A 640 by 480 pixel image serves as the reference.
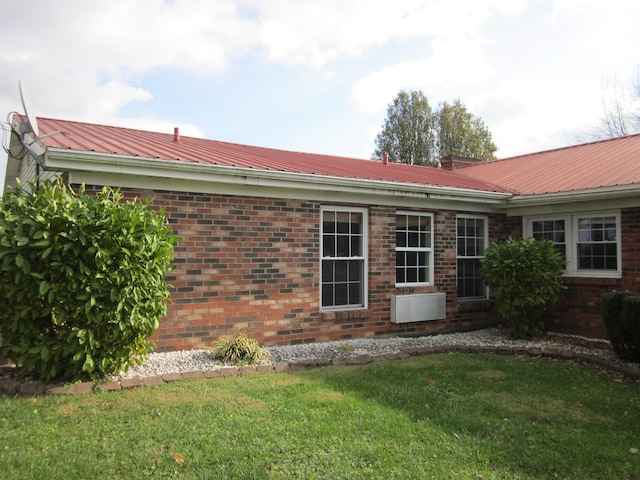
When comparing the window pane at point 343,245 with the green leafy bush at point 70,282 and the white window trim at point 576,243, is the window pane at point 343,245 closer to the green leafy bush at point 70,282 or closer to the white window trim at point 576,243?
the green leafy bush at point 70,282

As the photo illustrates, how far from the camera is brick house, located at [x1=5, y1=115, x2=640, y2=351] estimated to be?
7.38m

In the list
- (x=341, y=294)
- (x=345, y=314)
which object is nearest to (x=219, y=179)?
(x=341, y=294)

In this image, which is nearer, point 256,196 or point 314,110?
point 256,196

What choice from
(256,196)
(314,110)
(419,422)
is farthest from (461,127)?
(419,422)

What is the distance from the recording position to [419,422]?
460cm

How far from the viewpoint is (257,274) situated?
8070 mm

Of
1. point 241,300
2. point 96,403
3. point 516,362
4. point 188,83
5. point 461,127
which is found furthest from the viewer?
point 461,127

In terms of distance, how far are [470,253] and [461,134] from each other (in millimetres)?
30436

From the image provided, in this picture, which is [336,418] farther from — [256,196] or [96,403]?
[256,196]

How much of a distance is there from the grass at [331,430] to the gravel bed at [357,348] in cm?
84

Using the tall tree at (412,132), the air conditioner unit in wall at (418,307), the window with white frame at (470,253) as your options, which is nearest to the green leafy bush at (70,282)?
the air conditioner unit in wall at (418,307)

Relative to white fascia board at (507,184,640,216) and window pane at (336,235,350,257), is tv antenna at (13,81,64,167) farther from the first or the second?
white fascia board at (507,184,640,216)

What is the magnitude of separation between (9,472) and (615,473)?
14.6 ft

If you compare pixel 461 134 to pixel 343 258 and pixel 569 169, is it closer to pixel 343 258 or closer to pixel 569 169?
pixel 569 169
